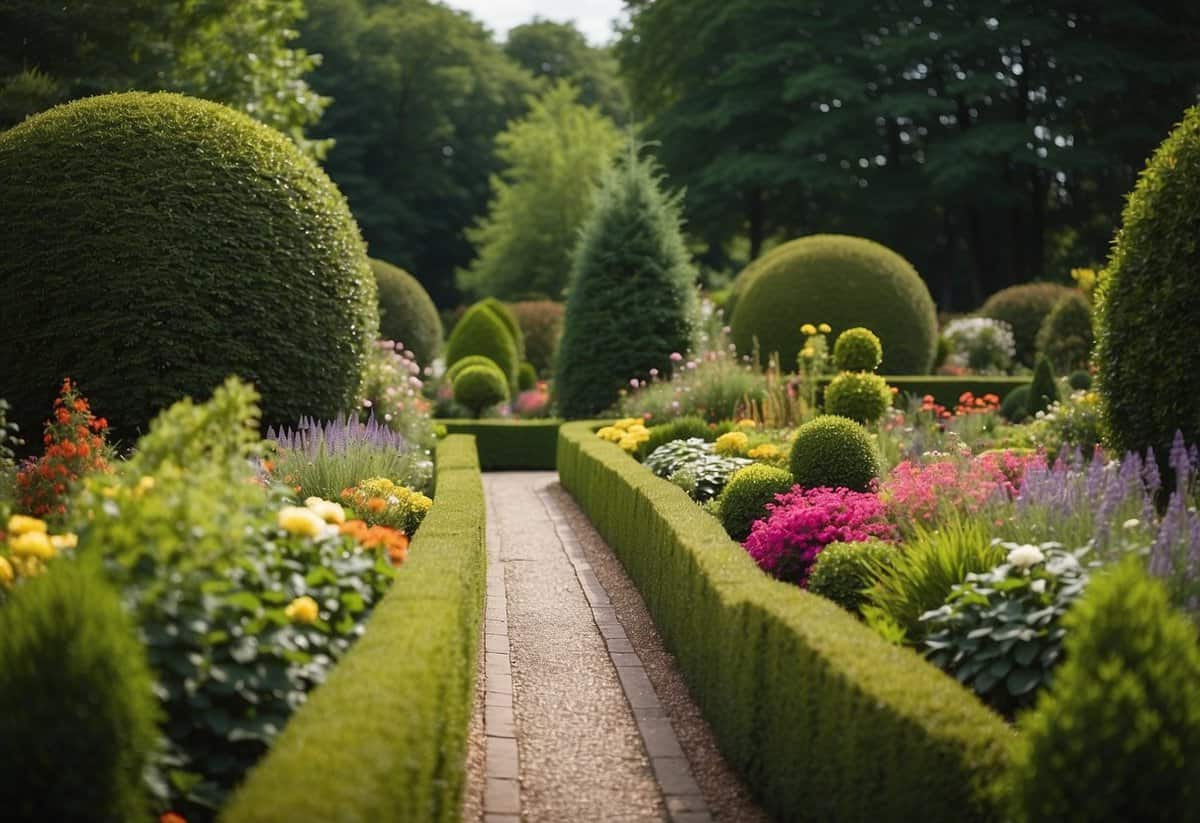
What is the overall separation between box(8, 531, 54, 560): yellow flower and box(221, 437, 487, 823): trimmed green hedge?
1009mm

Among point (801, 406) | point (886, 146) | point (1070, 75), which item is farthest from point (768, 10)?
point (801, 406)

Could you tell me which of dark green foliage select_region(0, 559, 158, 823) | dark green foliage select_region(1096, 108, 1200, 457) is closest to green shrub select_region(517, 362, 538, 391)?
dark green foliage select_region(1096, 108, 1200, 457)

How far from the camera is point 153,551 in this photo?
3025mm

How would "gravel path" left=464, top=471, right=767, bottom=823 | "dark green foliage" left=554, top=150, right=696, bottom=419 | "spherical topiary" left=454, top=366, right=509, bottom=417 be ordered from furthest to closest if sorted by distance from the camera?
"spherical topiary" left=454, top=366, right=509, bottom=417
"dark green foliage" left=554, top=150, right=696, bottom=419
"gravel path" left=464, top=471, right=767, bottom=823

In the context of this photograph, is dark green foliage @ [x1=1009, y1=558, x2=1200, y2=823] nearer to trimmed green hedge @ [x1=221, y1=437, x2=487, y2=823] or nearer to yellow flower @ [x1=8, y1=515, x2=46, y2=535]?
trimmed green hedge @ [x1=221, y1=437, x2=487, y2=823]

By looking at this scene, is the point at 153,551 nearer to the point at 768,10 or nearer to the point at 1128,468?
the point at 1128,468

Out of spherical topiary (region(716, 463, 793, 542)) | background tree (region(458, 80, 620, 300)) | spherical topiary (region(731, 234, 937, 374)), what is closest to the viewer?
spherical topiary (region(716, 463, 793, 542))

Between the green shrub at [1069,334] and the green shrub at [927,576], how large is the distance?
51.0 ft

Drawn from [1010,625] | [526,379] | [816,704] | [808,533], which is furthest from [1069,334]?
[816,704]

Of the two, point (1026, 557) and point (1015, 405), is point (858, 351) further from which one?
point (1026, 557)

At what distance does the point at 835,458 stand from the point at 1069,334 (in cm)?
1350

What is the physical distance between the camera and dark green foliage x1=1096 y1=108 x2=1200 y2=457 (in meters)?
5.54

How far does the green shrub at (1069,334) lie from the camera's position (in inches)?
736

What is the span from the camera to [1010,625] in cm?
383
